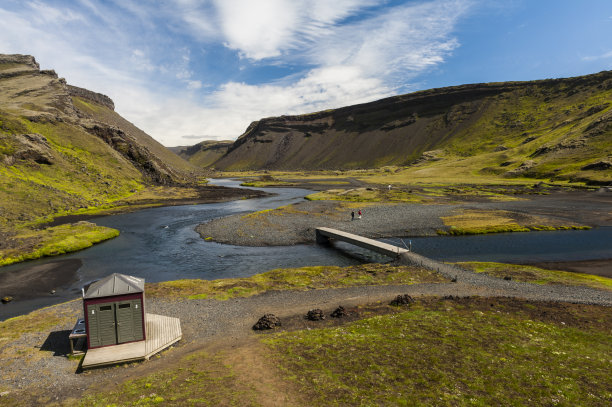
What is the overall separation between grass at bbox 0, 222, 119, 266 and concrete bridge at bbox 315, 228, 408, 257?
3990cm

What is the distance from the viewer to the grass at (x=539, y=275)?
31.2m

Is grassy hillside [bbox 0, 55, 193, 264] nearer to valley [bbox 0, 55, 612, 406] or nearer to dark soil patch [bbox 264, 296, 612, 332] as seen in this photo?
valley [bbox 0, 55, 612, 406]

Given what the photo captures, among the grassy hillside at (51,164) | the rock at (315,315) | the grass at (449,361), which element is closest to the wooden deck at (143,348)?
the grass at (449,361)

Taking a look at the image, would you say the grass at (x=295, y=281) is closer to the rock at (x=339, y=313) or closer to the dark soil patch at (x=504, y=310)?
the dark soil patch at (x=504, y=310)

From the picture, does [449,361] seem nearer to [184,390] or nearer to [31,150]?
[184,390]

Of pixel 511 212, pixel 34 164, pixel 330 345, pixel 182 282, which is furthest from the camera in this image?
pixel 34 164

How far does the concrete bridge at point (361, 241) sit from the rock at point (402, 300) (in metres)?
14.0

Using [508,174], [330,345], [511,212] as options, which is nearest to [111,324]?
[330,345]

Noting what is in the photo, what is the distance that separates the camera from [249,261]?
44.1m

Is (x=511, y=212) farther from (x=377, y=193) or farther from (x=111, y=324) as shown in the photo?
(x=111, y=324)

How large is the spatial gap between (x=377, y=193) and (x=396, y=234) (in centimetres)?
4548

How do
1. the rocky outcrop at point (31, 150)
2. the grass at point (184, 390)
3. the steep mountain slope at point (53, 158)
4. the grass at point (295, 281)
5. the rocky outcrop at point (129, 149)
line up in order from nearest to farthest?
the grass at point (184, 390), the grass at point (295, 281), the steep mountain slope at point (53, 158), the rocky outcrop at point (31, 150), the rocky outcrop at point (129, 149)

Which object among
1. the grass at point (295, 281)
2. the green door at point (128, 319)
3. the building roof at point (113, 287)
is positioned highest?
the building roof at point (113, 287)

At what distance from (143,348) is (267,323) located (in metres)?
8.19
